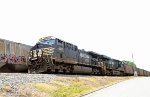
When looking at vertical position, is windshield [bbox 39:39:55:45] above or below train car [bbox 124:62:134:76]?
above

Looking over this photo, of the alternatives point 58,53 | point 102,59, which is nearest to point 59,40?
point 58,53

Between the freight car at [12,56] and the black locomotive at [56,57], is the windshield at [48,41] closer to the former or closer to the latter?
the black locomotive at [56,57]

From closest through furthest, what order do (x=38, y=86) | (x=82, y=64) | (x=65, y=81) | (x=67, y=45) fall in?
(x=38, y=86) → (x=65, y=81) → (x=67, y=45) → (x=82, y=64)

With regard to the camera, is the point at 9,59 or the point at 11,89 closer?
the point at 11,89

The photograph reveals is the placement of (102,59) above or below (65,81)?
above

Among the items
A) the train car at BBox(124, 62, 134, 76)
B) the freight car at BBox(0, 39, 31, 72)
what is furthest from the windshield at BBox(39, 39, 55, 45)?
the train car at BBox(124, 62, 134, 76)

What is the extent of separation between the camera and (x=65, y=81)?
18.5 metres

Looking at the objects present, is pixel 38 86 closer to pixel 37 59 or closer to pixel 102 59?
pixel 37 59

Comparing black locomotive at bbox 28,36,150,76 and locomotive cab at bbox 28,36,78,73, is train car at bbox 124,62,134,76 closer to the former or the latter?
black locomotive at bbox 28,36,150,76

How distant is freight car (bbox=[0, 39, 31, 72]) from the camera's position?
24656mm

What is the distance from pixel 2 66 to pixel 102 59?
20.5 meters

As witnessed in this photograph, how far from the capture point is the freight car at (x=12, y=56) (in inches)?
971

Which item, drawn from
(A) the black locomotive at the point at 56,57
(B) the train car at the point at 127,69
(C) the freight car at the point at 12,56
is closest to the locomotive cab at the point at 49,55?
(A) the black locomotive at the point at 56,57

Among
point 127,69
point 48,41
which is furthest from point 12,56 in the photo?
point 127,69
